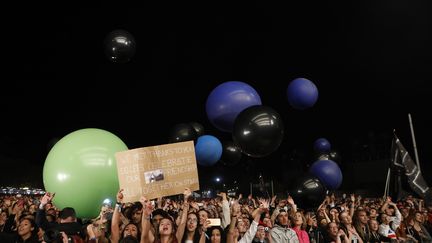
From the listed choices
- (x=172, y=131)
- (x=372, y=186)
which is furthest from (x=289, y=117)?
(x=172, y=131)

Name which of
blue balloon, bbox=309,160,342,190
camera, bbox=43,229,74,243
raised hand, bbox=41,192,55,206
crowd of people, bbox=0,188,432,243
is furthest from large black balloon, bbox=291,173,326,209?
camera, bbox=43,229,74,243

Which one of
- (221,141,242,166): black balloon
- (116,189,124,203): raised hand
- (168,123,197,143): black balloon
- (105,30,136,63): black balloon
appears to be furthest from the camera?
(221,141,242,166): black balloon

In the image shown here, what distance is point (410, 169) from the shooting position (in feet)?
30.8

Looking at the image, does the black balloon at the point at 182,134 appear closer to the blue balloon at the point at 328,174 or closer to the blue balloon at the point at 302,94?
the blue balloon at the point at 302,94

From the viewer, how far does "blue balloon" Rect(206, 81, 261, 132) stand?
6309mm

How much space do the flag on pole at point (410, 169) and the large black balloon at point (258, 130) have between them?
552 centimetres

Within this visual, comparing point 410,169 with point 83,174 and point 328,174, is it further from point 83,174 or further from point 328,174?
point 83,174

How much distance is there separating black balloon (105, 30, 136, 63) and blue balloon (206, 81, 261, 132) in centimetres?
189

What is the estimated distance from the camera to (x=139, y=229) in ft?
13.5

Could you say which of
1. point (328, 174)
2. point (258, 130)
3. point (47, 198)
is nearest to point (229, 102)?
point (258, 130)

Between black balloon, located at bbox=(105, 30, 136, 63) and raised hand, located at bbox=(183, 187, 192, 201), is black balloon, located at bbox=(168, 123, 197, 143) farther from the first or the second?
raised hand, located at bbox=(183, 187, 192, 201)

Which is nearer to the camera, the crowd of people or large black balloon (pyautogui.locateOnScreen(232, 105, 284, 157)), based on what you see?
the crowd of people

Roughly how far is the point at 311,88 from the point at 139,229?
213 inches

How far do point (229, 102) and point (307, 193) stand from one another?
2.15 metres
